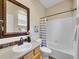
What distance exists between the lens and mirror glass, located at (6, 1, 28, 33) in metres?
1.72

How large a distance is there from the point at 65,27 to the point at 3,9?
2472 mm

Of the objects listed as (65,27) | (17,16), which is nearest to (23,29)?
(17,16)

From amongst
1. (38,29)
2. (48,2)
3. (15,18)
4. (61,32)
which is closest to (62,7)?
(48,2)

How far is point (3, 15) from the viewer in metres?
1.55

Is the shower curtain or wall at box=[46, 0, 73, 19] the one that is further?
wall at box=[46, 0, 73, 19]

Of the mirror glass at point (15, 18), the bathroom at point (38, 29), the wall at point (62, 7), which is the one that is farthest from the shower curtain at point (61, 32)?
the mirror glass at point (15, 18)

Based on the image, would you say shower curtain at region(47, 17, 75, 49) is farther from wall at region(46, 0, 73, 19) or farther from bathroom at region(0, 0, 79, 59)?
wall at region(46, 0, 73, 19)

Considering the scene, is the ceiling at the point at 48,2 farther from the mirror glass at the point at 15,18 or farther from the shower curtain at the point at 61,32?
the mirror glass at the point at 15,18

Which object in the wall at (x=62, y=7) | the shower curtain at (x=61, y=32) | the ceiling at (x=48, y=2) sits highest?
the ceiling at (x=48, y=2)

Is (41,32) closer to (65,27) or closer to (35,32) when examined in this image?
(35,32)

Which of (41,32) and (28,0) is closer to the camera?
(28,0)

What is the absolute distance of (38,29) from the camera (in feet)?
10.7

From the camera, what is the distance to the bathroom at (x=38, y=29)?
160cm

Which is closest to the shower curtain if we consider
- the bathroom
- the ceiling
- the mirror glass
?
the bathroom
